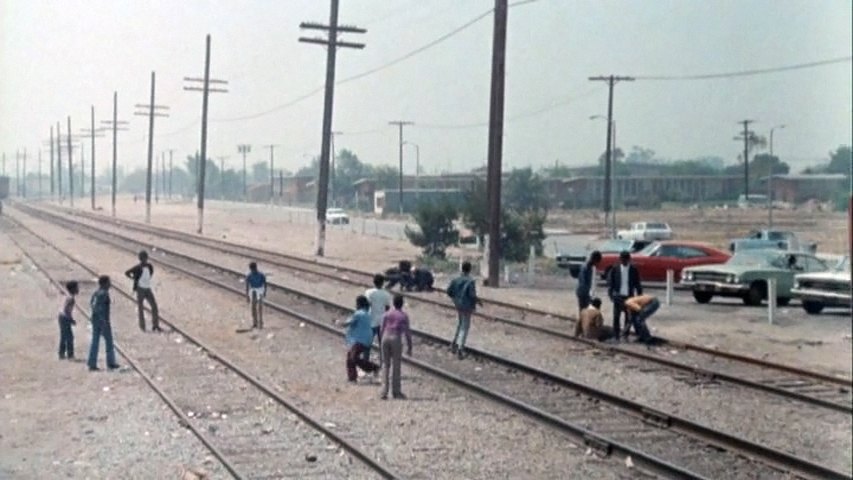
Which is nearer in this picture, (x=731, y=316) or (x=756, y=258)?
(x=731, y=316)

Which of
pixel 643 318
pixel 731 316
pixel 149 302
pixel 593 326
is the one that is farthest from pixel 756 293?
pixel 149 302

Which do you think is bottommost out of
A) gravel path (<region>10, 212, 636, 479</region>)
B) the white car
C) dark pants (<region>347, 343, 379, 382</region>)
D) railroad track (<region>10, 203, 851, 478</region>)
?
gravel path (<region>10, 212, 636, 479</region>)

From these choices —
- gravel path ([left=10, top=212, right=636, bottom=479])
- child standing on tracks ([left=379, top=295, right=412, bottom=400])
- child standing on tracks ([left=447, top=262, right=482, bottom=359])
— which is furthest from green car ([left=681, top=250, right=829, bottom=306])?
child standing on tracks ([left=379, top=295, right=412, bottom=400])

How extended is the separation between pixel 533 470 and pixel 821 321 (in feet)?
45.7

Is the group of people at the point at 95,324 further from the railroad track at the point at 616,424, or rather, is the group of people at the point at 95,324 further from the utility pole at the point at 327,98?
the utility pole at the point at 327,98

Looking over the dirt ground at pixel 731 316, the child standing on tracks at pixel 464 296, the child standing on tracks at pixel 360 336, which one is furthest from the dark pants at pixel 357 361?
the dirt ground at pixel 731 316

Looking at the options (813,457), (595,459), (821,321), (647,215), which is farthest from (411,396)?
(647,215)

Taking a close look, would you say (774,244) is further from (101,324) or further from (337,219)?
(337,219)

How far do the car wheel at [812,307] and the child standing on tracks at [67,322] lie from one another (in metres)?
13.9

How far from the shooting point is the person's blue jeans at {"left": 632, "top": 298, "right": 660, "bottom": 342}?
2053 centimetres

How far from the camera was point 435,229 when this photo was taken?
46.8 metres

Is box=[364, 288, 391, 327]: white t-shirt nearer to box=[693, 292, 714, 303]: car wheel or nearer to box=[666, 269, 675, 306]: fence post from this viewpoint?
box=[666, 269, 675, 306]: fence post

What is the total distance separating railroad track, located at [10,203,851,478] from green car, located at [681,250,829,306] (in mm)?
8571

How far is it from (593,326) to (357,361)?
587 cm
